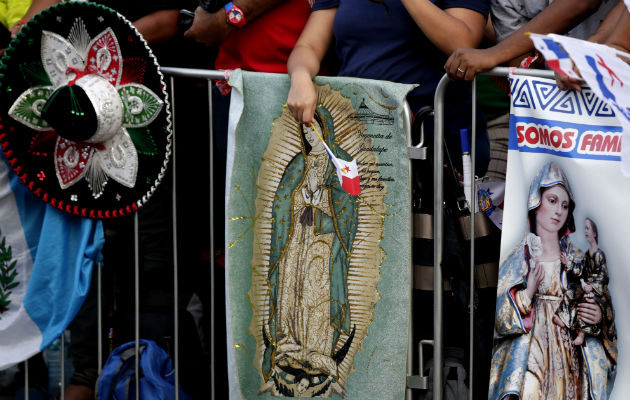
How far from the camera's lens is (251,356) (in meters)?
3.35

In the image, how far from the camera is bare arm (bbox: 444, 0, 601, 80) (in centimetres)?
321

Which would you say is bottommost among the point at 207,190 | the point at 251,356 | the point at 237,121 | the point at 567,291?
the point at 251,356

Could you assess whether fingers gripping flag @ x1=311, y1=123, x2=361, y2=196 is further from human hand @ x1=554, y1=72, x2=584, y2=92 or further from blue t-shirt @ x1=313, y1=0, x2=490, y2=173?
human hand @ x1=554, y1=72, x2=584, y2=92

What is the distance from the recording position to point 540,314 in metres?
3.08

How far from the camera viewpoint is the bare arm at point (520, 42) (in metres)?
3.21

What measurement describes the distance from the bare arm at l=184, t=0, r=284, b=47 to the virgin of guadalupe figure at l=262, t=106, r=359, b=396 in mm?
675

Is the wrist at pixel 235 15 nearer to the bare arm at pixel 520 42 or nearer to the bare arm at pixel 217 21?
the bare arm at pixel 217 21

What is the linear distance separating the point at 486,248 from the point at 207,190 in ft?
4.33

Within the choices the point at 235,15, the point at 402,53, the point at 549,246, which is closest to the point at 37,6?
the point at 235,15

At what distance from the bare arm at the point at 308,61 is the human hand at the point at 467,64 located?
52cm

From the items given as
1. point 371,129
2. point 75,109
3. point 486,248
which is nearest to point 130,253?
point 75,109

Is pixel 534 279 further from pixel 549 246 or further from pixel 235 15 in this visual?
pixel 235 15

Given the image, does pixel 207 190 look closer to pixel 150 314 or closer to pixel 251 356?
pixel 150 314

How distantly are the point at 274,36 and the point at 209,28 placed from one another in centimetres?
29
